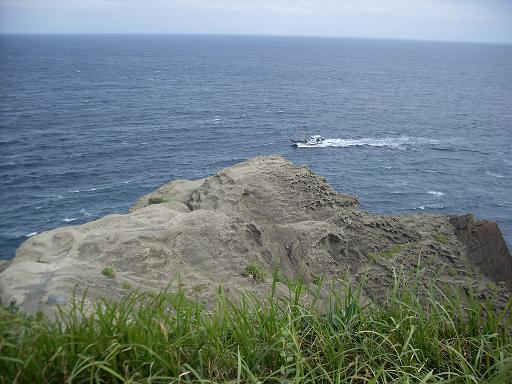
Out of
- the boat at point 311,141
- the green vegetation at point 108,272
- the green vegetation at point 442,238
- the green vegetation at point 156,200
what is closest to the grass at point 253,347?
the green vegetation at point 108,272

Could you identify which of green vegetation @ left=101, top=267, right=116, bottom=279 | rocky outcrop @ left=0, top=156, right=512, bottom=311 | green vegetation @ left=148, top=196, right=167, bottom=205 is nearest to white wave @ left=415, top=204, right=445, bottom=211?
rocky outcrop @ left=0, top=156, right=512, bottom=311

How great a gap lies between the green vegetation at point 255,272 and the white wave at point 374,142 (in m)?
45.0

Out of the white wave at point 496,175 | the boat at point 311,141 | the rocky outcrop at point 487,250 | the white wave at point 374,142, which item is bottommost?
the white wave at point 496,175

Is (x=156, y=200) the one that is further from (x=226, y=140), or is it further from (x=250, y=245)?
(x=226, y=140)

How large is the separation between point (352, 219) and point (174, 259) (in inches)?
466

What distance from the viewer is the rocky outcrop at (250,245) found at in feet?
59.1

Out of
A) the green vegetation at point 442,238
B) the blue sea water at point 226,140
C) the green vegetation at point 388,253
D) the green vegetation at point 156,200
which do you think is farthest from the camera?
the blue sea water at point 226,140

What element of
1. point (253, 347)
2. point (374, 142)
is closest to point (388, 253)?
point (253, 347)

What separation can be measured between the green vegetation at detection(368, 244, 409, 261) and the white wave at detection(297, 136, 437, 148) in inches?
1576

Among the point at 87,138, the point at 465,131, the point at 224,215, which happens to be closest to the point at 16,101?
the point at 87,138

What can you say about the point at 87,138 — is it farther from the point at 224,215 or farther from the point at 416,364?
the point at 416,364

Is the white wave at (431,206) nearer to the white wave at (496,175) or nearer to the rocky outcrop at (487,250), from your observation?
the white wave at (496,175)

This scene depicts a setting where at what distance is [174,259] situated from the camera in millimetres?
20734

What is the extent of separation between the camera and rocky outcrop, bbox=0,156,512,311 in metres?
18.0
